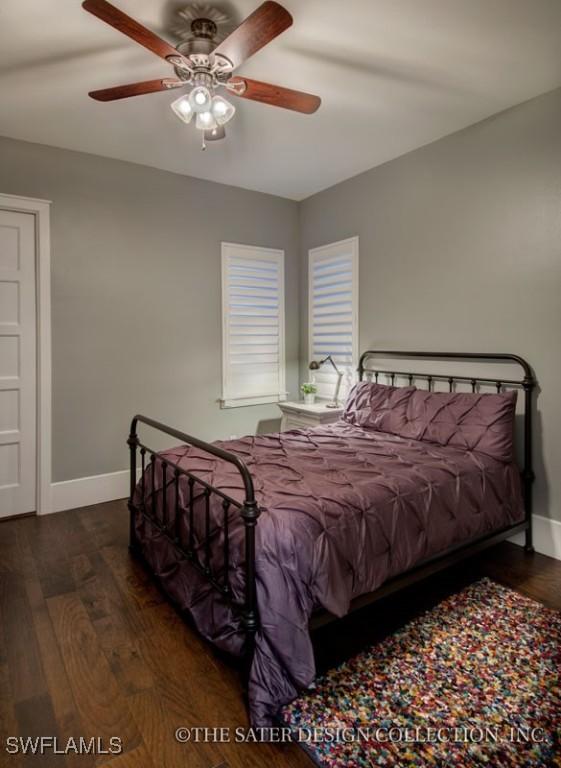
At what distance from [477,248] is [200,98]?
6.87 ft

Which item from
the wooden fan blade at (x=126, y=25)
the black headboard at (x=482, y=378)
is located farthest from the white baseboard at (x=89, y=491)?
the wooden fan blade at (x=126, y=25)

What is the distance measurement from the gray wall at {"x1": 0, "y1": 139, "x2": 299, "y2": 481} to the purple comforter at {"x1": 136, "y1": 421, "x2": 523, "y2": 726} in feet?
4.23

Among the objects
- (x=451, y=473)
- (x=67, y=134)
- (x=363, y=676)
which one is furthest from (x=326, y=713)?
(x=67, y=134)

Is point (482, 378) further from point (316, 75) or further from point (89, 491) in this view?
point (89, 491)

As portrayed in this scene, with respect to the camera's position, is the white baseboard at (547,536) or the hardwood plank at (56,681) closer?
the hardwood plank at (56,681)

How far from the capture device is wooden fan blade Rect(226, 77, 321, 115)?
2.19 metres

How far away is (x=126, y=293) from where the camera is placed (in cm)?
387

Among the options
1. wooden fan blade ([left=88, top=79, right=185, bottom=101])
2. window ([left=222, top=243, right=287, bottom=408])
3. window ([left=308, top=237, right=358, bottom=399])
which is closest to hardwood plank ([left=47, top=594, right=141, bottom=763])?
window ([left=222, top=243, right=287, bottom=408])

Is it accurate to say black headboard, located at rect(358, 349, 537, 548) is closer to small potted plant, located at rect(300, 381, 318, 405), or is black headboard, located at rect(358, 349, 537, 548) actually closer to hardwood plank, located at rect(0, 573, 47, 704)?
small potted plant, located at rect(300, 381, 318, 405)

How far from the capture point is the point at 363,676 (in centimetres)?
183

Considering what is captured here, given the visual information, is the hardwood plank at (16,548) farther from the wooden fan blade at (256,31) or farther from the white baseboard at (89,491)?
the wooden fan blade at (256,31)

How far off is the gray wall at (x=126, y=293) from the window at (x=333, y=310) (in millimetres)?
768

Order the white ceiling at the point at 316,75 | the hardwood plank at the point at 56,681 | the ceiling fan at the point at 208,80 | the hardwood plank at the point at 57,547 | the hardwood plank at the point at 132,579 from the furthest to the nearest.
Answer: the hardwood plank at the point at 57,547 → the hardwood plank at the point at 132,579 → the white ceiling at the point at 316,75 → the ceiling fan at the point at 208,80 → the hardwood plank at the point at 56,681

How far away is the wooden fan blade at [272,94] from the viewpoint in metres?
2.19
